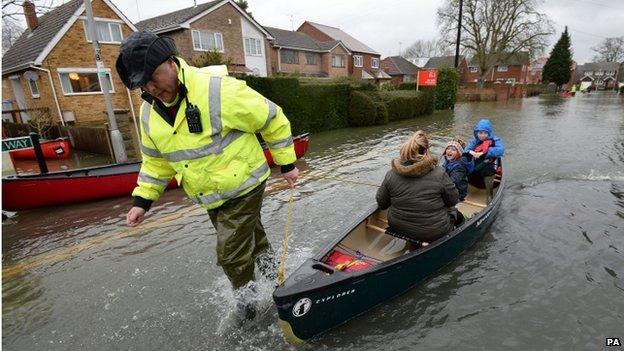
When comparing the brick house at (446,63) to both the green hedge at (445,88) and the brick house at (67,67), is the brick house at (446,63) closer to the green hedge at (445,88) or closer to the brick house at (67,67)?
the green hedge at (445,88)

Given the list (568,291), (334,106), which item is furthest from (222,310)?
(334,106)

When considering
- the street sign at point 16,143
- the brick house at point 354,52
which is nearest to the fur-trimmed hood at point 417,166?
the street sign at point 16,143

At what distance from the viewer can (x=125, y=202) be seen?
7.16 meters

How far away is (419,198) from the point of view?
3.56 meters

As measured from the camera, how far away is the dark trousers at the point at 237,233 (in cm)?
279

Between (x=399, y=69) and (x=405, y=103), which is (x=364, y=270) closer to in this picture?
(x=405, y=103)

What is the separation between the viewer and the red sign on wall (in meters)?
23.6

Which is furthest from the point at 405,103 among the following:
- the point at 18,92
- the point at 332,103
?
the point at 18,92

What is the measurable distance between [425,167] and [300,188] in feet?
14.9

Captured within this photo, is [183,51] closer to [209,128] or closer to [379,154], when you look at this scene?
[379,154]

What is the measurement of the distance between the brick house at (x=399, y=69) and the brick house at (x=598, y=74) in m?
46.8

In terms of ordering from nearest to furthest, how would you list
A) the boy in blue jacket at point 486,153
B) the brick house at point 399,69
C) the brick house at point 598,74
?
1. the boy in blue jacket at point 486,153
2. the brick house at point 399,69
3. the brick house at point 598,74

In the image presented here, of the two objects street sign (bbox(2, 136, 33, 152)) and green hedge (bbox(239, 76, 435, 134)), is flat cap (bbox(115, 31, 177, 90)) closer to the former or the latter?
street sign (bbox(2, 136, 33, 152))

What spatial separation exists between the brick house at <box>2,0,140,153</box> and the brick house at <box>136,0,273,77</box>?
449 centimetres
